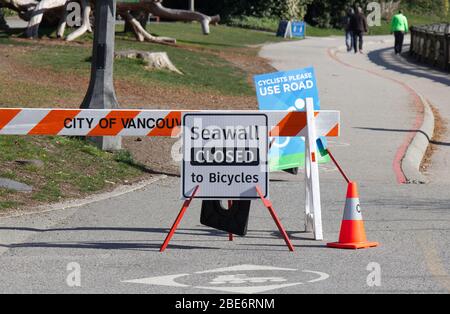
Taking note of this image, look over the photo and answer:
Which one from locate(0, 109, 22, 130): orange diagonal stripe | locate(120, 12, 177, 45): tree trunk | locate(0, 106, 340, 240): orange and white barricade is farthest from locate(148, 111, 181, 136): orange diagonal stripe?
locate(120, 12, 177, 45): tree trunk

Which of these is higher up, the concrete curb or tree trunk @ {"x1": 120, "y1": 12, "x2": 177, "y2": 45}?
the concrete curb

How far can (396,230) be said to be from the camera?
1091 cm

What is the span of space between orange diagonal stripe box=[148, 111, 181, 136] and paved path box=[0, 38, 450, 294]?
38.3 inches

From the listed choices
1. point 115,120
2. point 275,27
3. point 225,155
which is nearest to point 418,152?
point 115,120

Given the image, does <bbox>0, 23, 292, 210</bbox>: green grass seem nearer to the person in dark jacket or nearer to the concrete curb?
the concrete curb

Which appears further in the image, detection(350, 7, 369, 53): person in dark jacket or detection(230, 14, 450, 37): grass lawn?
detection(230, 14, 450, 37): grass lawn

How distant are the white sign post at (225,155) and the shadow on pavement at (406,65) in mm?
23290

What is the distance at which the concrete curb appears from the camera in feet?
50.1

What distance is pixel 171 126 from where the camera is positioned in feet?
35.2

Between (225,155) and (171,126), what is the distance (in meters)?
0.90

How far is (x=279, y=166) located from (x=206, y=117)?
4493 mm

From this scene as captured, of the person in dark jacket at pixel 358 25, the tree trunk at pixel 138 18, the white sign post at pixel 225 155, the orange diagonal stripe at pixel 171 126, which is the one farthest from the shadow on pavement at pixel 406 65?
the white sign post at pixel 225 155

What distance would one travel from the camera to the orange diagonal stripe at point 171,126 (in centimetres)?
1070
